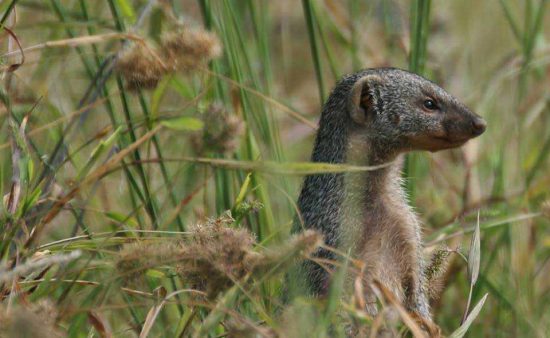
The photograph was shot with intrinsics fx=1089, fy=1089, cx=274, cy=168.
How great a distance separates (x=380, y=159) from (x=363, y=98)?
0.52 feet

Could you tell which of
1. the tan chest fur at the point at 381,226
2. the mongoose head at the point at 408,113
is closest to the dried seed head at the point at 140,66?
the tan chest fur at the point at 381,226

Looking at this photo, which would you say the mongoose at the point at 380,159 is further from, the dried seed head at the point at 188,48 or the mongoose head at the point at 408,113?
the dried seed head at the point at 188,48

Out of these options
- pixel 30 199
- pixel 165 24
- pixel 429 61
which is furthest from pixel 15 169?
pixel 429 61

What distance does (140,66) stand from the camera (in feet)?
6.51

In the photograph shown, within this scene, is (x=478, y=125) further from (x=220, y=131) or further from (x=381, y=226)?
(x=220, y=131)

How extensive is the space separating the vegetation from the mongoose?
103mm

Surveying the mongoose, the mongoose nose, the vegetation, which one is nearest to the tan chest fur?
the mongoose

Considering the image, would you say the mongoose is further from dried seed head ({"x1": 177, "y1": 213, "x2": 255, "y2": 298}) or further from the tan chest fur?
dried seed head ({"x1": 177, "y1": 213, "x2": 255, "y2": 298})

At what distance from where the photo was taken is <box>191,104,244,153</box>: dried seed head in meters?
1.93

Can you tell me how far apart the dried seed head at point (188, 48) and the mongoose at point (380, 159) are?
0.70 m

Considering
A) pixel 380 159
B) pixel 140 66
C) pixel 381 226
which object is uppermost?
pixel 140 66

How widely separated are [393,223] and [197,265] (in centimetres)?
90

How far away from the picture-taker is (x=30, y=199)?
6.73ft

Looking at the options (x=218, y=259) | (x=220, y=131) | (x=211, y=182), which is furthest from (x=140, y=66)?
(x=211, y=182)
